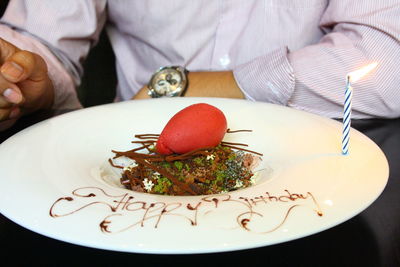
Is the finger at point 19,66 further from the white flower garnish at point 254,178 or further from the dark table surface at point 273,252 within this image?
the white flower garnish at point 254,178

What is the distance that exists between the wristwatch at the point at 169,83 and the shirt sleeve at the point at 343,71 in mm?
183

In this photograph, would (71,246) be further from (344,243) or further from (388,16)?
(388,16)

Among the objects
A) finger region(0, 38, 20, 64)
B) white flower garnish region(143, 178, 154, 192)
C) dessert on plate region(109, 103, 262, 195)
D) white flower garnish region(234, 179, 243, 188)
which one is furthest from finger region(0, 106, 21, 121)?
white flower garnish region(234, 179, 243, 188)

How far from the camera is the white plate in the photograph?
441 mm

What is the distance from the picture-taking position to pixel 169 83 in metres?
1.19

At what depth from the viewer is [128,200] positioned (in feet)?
1.70

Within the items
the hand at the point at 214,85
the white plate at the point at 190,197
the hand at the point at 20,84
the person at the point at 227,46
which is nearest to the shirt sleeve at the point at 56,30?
the person at the point at 227,46

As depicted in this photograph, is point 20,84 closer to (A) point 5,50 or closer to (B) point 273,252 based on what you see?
(A) point 5,50

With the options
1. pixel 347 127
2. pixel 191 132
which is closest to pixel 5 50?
pixel 191 132

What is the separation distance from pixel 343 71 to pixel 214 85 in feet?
1.06

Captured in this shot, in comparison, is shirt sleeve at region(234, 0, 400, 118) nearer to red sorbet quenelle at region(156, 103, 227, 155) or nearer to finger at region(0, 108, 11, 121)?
red sorbet quenelle at region(156, 103, 227, 155)

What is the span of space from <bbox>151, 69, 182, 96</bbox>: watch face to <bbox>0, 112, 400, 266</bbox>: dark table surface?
653 millimetres

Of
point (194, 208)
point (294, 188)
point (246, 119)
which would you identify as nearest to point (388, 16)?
point (246, 119)

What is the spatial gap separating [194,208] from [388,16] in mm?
830
